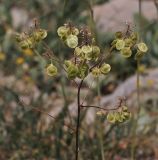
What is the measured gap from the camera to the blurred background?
131 inches

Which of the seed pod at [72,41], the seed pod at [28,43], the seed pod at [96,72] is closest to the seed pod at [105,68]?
the seed pod at [96,72]

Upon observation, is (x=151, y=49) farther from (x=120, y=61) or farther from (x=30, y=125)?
(x=30, y=125)

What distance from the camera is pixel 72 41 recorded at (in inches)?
67.9

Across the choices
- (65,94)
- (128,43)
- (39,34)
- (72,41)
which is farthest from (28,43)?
(65,94)

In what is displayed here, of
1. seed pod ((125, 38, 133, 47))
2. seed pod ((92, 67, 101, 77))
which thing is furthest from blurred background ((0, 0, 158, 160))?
seed pod ((92, 67, 101, 77))

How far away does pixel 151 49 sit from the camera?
521 cm

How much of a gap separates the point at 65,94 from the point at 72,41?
6.36 ft

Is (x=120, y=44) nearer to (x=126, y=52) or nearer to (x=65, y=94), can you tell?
(x=126, y=52)

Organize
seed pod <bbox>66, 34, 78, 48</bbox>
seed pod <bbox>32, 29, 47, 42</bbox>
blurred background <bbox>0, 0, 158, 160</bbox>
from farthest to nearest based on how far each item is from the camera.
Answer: blurred background <bbox>0, 0, 158, 160</bbox>, seed pod <bbox>32, 29, 47, 42</bbox>, seed pod <bbox>66, 34, 78, 48</bbox>

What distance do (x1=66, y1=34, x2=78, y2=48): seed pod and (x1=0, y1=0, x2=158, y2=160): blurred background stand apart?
0.62 feet

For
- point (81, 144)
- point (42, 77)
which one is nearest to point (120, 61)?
point (42, 77)

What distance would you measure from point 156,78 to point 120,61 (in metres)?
0.50

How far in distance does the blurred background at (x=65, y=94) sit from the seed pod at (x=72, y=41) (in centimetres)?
19

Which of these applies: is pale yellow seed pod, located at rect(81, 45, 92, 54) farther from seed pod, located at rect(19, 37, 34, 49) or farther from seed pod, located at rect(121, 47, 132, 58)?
seed pod, located at rect(19, 37, 34, 49)
